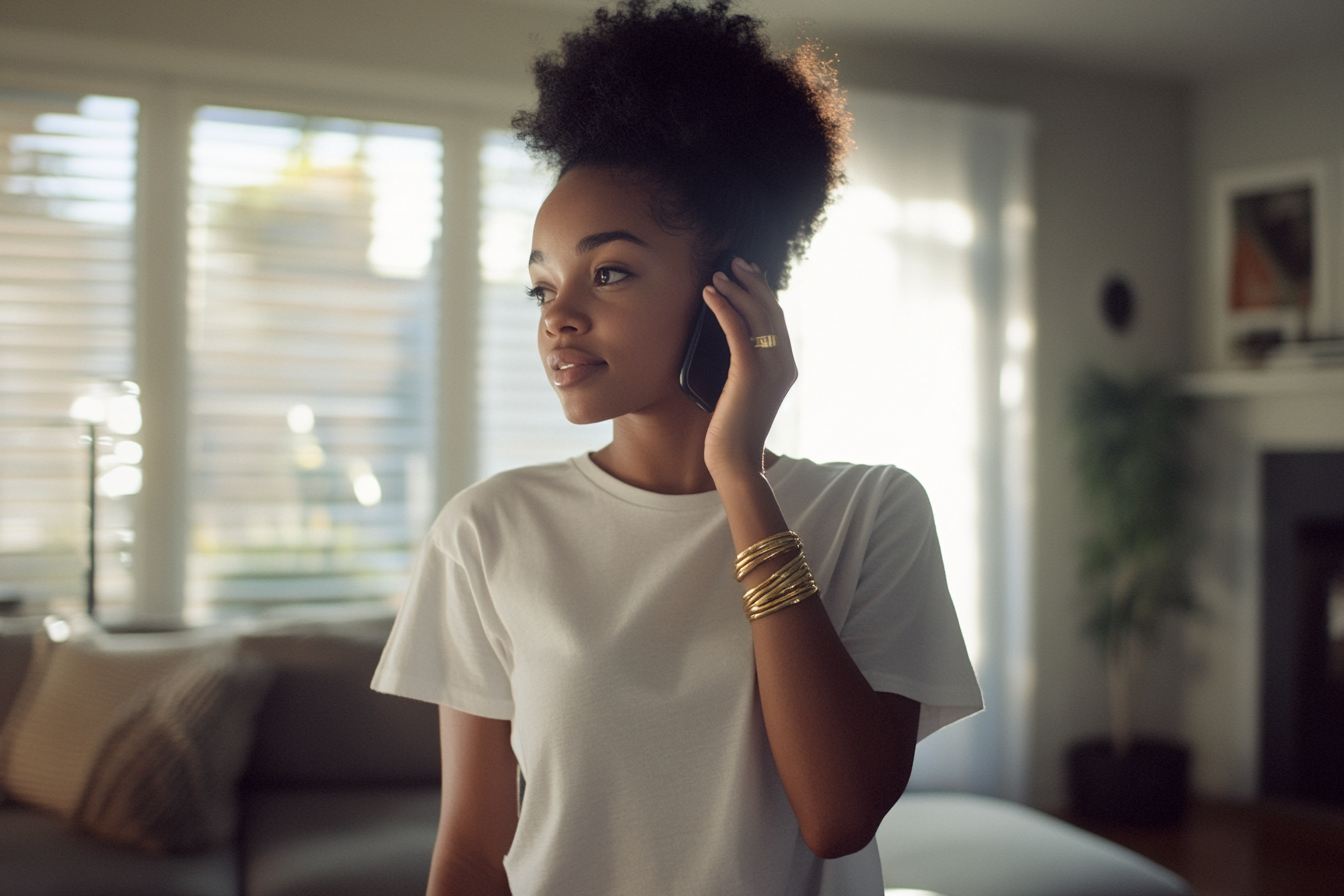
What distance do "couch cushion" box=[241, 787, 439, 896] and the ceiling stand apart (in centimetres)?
241

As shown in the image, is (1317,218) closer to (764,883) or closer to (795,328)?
(795,328)

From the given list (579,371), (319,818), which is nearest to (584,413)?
(579,371)

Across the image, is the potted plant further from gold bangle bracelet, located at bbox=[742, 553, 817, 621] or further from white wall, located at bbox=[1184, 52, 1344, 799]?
gold bangle bracelet, located at bbox=[742, 553, 817, 621]

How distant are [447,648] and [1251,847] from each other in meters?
3.56

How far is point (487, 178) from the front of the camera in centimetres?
341

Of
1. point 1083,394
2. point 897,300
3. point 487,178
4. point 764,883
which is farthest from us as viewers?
point 1083,394

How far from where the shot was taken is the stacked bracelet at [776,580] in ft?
2.53

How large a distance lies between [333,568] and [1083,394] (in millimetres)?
2756

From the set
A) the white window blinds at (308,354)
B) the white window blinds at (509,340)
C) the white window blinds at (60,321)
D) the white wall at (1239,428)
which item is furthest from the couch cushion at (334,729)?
the white wall at (1239,428)

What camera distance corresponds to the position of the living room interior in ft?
10.1

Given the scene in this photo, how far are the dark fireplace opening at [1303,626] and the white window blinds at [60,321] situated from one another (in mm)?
4006

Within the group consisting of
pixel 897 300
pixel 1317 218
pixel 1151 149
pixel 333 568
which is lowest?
pixel 333 568

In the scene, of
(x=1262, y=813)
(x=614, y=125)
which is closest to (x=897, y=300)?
(x=1262, y=813)

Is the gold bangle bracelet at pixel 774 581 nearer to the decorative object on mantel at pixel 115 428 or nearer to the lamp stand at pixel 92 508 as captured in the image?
the lamp stand at pixel 92 508
